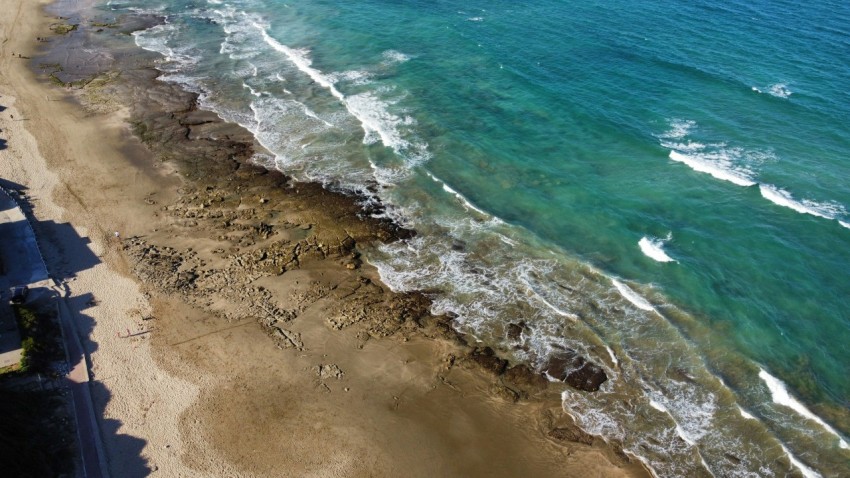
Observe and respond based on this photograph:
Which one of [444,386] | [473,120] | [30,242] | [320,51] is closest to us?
[444,386]

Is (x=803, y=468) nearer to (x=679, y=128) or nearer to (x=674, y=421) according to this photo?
(x=674, y=421)

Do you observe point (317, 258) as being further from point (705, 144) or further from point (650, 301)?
point (705, 144)

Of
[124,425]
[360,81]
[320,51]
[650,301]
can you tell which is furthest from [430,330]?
[320,51]

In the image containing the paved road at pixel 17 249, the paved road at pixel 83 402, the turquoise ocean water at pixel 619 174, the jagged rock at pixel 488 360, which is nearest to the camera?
the paved road at pixel 83 402

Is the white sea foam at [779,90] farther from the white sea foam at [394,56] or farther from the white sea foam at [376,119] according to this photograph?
the white sea foam at [394,56]

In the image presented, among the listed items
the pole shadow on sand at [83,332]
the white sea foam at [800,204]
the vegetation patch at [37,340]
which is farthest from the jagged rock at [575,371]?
the vegetation patch at [37,340]

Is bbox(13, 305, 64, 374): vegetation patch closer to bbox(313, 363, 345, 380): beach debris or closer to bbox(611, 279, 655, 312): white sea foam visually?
bbox(313, 363, 345, 380): beach debris
